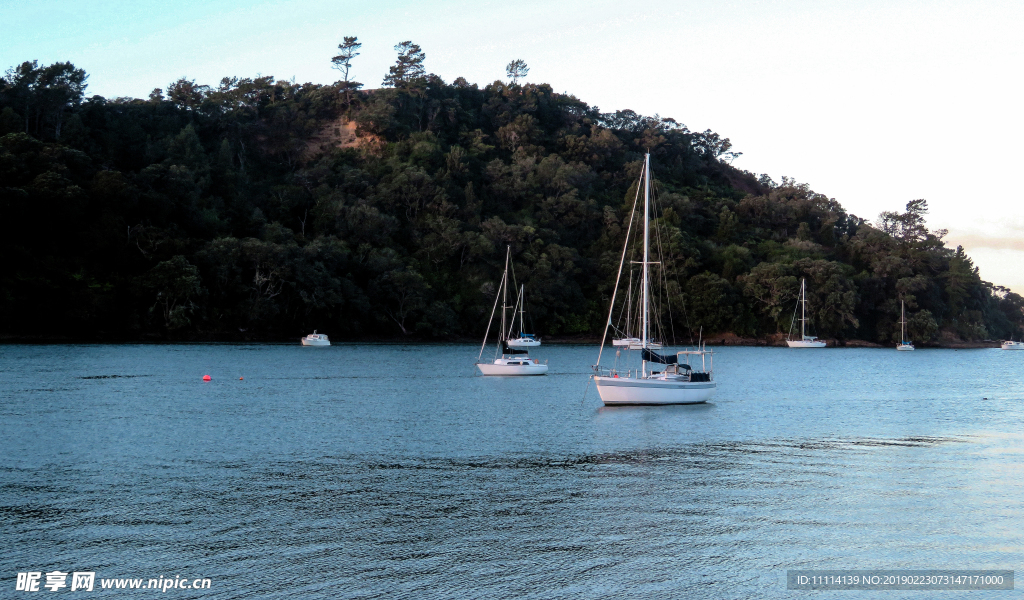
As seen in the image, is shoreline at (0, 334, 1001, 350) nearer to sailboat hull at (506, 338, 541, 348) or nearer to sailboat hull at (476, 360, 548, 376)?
sailboat hull at (506, 338, 541, 348)

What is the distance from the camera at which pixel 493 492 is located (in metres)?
21.8

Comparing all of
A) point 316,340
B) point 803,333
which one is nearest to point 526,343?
point 316,340

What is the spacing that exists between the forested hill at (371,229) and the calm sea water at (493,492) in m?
63.6

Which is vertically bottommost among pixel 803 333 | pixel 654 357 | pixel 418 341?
pixel 418 341

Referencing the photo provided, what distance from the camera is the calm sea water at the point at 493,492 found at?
15000 millimetres

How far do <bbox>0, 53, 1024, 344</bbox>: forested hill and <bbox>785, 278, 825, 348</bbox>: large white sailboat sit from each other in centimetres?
210

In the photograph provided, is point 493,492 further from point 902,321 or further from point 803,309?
point 902,321

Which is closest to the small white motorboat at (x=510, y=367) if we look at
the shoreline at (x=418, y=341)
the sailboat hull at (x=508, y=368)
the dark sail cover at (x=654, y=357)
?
the sailboat hull at (x=508, y=368)

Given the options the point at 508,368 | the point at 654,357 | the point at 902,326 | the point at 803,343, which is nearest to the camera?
the point at 654,357

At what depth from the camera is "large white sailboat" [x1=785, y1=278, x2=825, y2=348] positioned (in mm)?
139625

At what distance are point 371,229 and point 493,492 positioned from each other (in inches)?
4607

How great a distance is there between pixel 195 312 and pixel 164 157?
4191 cm

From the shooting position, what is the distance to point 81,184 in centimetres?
11188

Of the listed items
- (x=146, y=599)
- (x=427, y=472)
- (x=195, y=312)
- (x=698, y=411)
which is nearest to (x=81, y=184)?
(x=195, y=312)
